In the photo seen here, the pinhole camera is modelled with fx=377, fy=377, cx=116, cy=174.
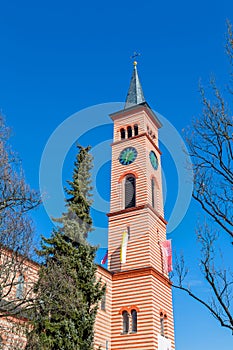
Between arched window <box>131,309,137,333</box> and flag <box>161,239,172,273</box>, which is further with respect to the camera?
flag <box>161,239,172,273</box>

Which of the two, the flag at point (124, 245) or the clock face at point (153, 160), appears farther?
the clock face at point (153, 160)

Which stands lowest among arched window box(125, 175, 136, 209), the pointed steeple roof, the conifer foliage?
the conifer foliage

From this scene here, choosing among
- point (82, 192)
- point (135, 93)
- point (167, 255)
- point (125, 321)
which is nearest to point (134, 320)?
point (125, 321)

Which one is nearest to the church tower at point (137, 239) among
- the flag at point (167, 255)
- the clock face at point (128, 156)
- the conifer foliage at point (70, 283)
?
the clock face at point (128, 156)

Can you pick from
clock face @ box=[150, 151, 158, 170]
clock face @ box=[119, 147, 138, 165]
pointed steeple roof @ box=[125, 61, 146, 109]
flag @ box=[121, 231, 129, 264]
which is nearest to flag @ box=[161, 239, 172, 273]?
flag @ box=[121, 231, 129, 264]

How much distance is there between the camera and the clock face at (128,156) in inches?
1477

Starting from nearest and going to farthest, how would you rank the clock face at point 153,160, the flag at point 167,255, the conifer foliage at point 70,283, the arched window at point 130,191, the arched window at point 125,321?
the conifer foliage at point 70,283
the arched window at point 125,321
the flag at point 167,255
the arched window at point 130,191
the clock face at point 153,160

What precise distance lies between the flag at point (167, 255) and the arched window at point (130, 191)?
15.2 ft

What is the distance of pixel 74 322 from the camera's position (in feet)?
64.3

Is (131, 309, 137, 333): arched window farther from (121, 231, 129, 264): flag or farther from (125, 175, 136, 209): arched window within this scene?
(125, 175, 136, 209): arched window

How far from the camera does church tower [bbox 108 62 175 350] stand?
1141 inches

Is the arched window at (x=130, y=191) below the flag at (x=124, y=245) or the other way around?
the other way around

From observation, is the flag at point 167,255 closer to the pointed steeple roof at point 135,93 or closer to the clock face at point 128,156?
the clock face at point 128,156

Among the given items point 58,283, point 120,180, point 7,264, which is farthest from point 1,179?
point 120,180
